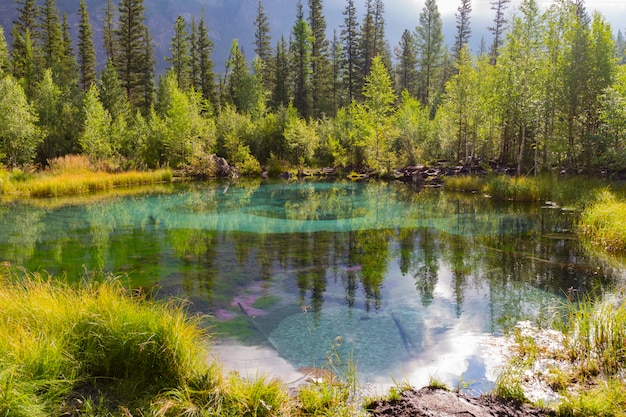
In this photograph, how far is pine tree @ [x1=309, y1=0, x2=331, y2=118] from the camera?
181ft

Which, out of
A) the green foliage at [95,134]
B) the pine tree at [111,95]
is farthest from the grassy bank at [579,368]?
the pine tree at [111,95]

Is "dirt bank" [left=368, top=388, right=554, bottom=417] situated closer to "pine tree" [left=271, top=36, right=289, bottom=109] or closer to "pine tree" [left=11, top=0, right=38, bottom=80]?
"pine tree" [left=11, top=0, right=38, bottom=80]

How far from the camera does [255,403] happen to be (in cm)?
361

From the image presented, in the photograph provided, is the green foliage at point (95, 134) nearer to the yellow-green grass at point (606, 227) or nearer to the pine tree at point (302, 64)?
the pine tree at point (302, 64)

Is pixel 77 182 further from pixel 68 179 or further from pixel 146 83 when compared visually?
pixel 146 83

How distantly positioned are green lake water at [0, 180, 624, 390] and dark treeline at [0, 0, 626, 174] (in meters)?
7.34

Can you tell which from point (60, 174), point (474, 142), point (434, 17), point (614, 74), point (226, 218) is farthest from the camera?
point (434, 17)

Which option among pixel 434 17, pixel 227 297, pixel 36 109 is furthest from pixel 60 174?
pixel 434 17

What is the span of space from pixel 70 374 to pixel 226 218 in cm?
1316

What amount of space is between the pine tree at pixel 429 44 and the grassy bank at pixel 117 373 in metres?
59.8

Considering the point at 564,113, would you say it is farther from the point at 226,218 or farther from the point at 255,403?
the point at 255,403

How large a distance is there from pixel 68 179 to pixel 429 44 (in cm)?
5100

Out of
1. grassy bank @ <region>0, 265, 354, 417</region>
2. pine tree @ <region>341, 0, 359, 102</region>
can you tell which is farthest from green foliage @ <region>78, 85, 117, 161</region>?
pine tree @ <region>341, 0, 359, 102</region>

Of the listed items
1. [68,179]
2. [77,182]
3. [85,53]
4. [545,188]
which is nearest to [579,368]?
[545,188]
